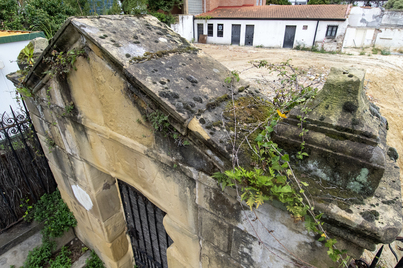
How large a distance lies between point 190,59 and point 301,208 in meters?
1.46

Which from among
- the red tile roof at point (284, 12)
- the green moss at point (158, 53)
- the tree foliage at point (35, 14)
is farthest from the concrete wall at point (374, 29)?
the green moss at point (158, 53)

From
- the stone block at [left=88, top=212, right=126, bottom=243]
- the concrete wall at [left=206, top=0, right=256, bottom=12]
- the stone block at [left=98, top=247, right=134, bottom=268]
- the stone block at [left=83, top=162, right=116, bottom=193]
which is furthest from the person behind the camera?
the concrete wall at [left=206, top=0, right=256, bottom=12]

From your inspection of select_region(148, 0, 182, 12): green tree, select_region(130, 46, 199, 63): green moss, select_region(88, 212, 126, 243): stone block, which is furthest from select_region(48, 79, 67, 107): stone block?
select_region(148, 0, 182, 12): green tree

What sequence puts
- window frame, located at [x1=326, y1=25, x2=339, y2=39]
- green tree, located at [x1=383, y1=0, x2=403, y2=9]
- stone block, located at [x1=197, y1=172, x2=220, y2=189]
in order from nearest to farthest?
stone block, located at [x1=197, y1=172, x2=220, y2=189] → window frame, located at [x1=326, y1=25, x2=339, y2=39] → green tree, located at [x1=383, y1=0, x2=403, y2=9]

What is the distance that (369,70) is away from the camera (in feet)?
46.7


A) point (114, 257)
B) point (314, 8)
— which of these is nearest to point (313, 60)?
point (314, 8)

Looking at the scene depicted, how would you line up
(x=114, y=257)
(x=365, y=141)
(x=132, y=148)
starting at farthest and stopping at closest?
1. (x=114, y=257)
2. (x=132, y=148)
3. (x=365, y=141)

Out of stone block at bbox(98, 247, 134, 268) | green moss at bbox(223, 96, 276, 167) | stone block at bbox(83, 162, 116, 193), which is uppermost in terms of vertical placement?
green moss at bbox(223, 96, 276, 167)

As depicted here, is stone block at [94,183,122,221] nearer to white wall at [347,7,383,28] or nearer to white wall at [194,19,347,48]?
white wall at [194,19,347,48]

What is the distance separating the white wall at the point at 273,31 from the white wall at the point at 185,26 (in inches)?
24.4

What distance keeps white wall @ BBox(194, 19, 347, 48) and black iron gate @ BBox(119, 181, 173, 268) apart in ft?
68.6

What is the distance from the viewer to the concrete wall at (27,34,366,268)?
1.34 metres

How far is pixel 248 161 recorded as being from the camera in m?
1.30

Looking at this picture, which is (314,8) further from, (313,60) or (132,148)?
(132,148)
